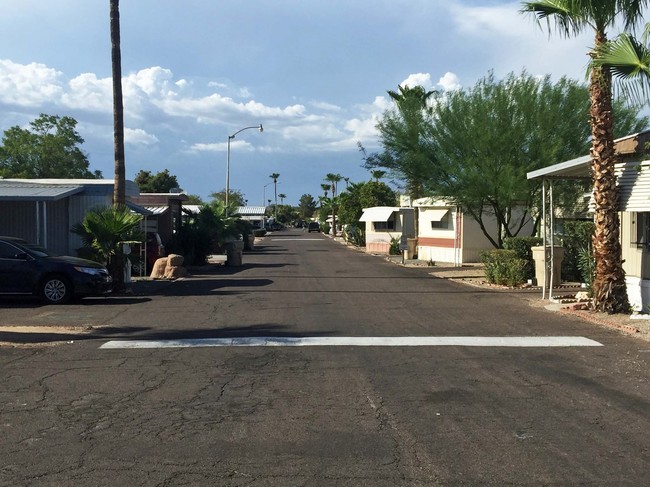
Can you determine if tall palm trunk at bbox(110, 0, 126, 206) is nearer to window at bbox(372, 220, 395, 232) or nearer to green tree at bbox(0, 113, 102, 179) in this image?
window at bbox(372, 220, 395, 232)

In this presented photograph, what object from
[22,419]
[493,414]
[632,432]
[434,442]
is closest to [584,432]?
[632,432]

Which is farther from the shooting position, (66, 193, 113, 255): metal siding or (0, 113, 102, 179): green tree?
(0, 113, 102, 179): green tree

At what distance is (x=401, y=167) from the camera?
24.7 m

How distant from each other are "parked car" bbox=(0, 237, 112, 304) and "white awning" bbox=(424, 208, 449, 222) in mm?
19388

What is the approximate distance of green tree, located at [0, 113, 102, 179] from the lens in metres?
59.7

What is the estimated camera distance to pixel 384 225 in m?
46.9

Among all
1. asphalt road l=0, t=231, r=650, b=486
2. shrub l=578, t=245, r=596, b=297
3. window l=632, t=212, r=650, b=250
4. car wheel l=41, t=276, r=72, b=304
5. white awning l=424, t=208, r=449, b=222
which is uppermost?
white awning l=424, t=208, r=449, b=222

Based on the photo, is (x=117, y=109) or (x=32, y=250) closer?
(x=32, y=250)

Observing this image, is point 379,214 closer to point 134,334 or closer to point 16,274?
point 16,274

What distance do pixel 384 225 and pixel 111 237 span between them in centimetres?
3032

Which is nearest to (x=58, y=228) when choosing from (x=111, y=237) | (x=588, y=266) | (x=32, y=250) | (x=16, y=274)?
(x=111, y=237)

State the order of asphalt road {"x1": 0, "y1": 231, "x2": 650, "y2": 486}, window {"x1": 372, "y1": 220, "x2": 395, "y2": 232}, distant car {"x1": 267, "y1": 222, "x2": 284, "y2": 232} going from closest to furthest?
asphalt road {"x1": 0, "y1": 231, "x2": 650, "y2": 486}, window {"x1": 372, "y1": 220, "x2": 395, "y2": 232}, distant car {"x1": 267, "y1": 222, "x2": 284, "y2": 232}

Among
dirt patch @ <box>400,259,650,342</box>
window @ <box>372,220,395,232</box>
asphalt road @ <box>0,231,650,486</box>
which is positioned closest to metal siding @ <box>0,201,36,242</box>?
asphalt road @ <box>0,231,650,486</box>

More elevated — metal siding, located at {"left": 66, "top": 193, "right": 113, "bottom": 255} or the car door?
metal siding, located at {"left": 66, "top": 193, "right": 113, "bottom": 255}
